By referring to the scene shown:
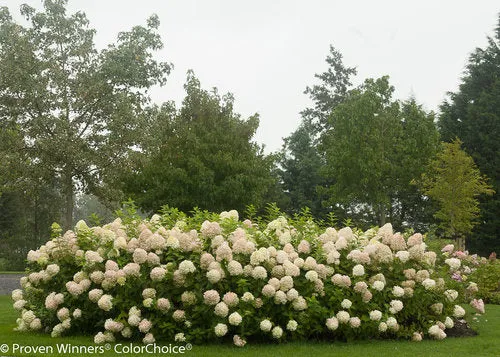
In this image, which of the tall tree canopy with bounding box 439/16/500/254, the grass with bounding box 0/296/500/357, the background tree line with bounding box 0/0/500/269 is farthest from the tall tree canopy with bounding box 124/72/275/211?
the grass with bounding box 0/296/500/357

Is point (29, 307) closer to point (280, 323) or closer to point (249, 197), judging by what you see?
point (280, 323)

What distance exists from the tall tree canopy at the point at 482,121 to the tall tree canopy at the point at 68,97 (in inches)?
893

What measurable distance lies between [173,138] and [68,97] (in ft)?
19.8

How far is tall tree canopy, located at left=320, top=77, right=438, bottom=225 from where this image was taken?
3703cm

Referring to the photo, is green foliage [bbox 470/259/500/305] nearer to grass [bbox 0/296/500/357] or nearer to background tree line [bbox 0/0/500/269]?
grass [bbox 0/296/500/357]

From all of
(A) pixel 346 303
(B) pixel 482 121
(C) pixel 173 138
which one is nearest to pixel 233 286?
(A) pixel 346 303

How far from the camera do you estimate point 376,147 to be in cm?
3734

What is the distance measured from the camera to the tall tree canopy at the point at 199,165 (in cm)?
3011

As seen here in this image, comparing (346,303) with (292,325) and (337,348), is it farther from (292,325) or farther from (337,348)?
(292,325)

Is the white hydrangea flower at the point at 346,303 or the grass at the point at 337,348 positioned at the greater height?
the white hydrangea flower at the point at 346,303

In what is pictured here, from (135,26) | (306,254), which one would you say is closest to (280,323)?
(306,254)

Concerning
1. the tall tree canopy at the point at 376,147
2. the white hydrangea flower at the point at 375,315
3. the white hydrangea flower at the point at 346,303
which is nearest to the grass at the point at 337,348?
the white hydrangea flower at the point at 375,315

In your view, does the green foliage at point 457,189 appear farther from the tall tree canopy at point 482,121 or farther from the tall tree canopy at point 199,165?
the tall tree canopy at point 199,165

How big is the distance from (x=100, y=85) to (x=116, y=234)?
19.0 metres
